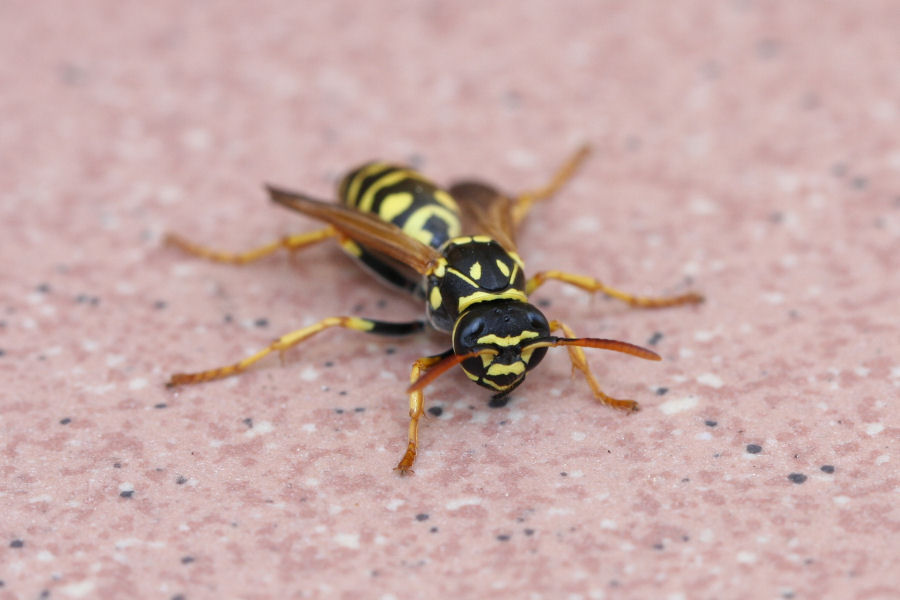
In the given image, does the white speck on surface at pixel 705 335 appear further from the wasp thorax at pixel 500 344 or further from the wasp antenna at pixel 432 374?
the wasp antenna at pixel 432 374

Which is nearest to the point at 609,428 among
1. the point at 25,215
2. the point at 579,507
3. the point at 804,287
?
the point at 579,507

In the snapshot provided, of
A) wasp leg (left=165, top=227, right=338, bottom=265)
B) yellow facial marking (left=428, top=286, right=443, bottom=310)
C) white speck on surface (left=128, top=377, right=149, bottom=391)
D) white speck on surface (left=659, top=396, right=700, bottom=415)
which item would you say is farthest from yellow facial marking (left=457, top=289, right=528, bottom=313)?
white speck on surface (left=128, top=377, right=149, bottom=391)

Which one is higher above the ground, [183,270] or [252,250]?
[252,250]

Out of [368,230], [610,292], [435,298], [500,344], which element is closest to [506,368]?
[500,344]

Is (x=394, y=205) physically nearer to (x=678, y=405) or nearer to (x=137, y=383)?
(x=137, y=383)

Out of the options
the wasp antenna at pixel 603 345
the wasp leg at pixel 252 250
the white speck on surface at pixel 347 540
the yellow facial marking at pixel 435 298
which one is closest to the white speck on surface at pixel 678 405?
the wasp antenna at pixel 603 345

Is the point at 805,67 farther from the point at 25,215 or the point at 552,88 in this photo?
the point at 25,215

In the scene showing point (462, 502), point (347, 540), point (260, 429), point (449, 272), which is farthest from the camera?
point (449, 272)
